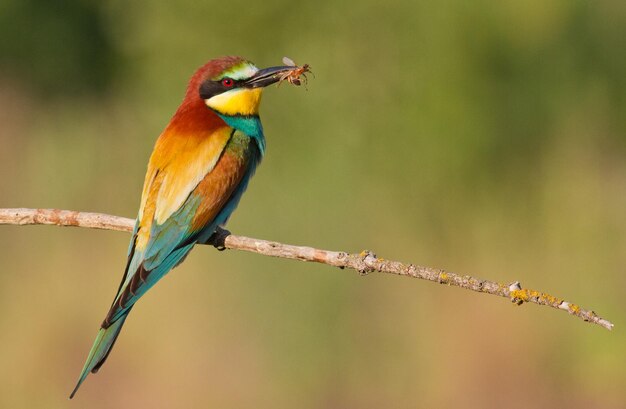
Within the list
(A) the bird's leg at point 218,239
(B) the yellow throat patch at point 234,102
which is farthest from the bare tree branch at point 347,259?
(B) the yellow throat patch at point 234,102

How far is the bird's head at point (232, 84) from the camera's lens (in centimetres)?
315

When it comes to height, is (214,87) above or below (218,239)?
above

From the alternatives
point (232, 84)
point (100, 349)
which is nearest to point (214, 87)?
point (232, 84)

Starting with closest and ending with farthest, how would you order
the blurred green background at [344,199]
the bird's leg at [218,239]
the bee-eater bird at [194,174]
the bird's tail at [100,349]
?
the bird's tail at [100,349], the bee-eater bird at [194,174], the bird's leg at [218,239], the blurred green background at [344,199]

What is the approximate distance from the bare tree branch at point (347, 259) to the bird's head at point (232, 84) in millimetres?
408

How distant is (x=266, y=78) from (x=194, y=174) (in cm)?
45

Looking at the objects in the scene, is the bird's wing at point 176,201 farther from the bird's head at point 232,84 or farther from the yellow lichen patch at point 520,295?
the yellow lichen patch at point 520,295

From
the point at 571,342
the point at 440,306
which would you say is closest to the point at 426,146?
the point at 440,306

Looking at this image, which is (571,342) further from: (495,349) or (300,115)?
(300,115)

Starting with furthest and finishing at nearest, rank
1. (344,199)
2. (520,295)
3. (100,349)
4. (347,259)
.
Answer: (344,199)
(100,349)
(347,259)
(520,295)

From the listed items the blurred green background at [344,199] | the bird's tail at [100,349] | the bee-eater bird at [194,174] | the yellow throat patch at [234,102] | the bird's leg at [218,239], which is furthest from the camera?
the blurred green background at [344,199]

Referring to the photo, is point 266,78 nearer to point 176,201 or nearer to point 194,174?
point 194,174

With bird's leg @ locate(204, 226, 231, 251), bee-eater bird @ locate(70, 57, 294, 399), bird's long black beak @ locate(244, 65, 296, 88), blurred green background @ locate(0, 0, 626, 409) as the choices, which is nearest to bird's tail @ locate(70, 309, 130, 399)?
bee-eater bird @ locate(70, 57, 294, 399)

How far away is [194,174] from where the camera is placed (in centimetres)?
292
